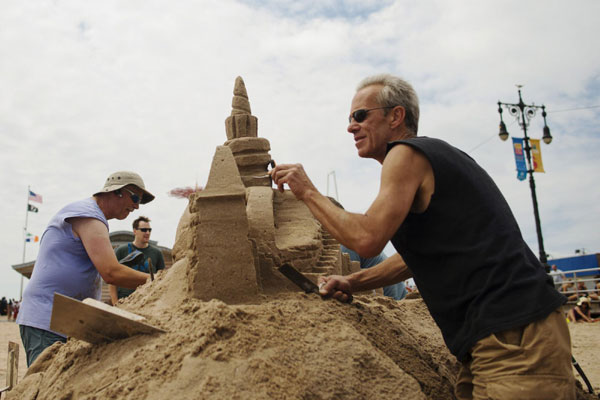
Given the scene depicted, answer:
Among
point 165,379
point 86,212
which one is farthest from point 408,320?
point 86,212

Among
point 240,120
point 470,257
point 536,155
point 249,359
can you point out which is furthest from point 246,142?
point 536,155

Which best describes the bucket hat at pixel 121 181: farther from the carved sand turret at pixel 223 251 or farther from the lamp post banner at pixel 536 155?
the lamp post banner at pixel 536 155

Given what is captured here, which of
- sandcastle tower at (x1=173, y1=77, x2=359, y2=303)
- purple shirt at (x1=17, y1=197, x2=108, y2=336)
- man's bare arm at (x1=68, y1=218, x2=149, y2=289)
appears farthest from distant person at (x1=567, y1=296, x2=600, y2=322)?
purple shirt at (x1=17, y1=197, x2=108, y2=336)

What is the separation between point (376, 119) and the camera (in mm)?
2135

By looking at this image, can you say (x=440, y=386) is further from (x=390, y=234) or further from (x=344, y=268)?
(x=344, y=268)

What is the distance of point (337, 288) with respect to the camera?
254cm

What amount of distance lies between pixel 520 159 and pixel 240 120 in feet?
36.7

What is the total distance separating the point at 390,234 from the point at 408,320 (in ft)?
5.10

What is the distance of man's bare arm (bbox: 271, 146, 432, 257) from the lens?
5.69 ft

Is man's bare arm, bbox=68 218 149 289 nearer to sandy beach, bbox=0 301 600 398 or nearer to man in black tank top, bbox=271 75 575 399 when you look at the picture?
sandy beach, bbox=0 301 600 398

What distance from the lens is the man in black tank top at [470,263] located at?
5.51 ft

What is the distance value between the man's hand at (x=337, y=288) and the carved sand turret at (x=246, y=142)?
1.16 metres

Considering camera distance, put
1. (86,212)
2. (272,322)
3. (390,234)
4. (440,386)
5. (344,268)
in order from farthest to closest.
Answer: (344,268) < (86,212) < (440,386) < (272,322) < (390,234)

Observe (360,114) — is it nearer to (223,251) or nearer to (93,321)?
(223,251)
